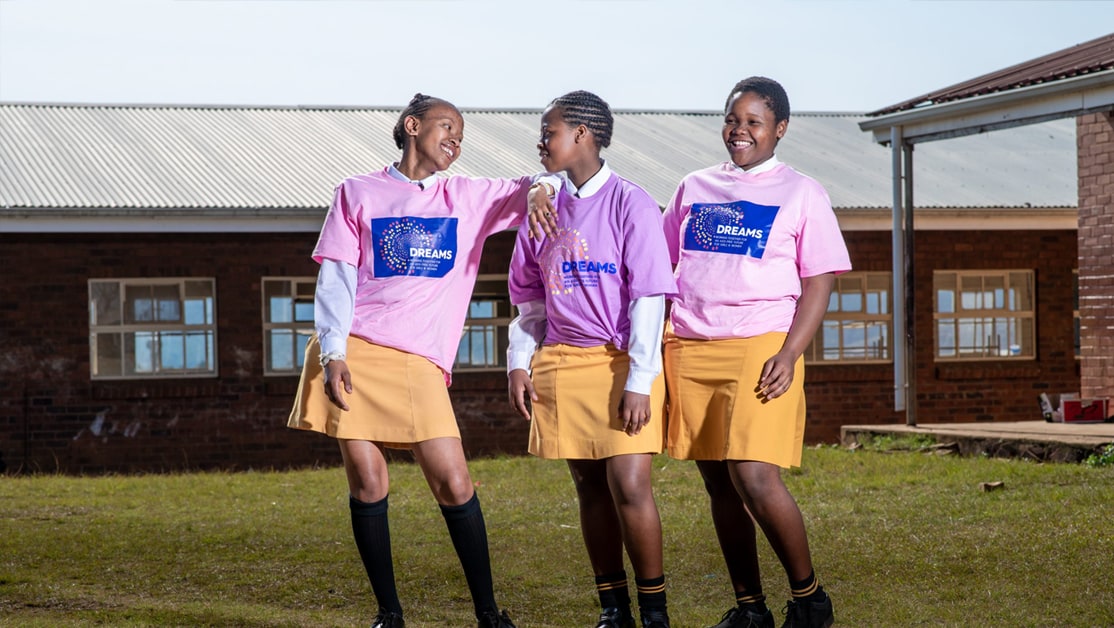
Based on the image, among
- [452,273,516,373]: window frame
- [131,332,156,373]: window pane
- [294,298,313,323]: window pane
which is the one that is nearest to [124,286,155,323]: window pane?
[131,332,156,373]: window pane

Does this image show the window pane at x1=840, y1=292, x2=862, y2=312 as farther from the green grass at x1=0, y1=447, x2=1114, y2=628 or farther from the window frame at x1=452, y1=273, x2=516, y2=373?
the green grass at x1=0, y1=447, x2=1114, y2=628

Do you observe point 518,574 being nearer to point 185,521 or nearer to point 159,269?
point 185,521

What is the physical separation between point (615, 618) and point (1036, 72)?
28.7 ft

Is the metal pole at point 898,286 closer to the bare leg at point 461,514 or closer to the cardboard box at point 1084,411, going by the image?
the cardboard box at point 1084,411

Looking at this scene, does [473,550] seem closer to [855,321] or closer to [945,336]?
[855,321]

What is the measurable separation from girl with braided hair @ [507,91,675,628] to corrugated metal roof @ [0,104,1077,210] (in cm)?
922

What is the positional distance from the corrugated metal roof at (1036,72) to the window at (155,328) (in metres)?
6.84

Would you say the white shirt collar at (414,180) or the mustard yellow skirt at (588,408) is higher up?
the white shirt collar at (414,180)

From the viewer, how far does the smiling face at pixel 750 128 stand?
183 inches

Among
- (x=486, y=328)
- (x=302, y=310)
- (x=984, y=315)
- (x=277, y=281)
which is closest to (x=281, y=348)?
(x=302, y=310)

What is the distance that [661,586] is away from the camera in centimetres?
449

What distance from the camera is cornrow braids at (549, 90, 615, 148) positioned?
180 inches

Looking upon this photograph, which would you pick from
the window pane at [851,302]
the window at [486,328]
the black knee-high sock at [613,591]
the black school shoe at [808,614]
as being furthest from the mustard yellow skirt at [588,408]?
the window pane at [851,302]

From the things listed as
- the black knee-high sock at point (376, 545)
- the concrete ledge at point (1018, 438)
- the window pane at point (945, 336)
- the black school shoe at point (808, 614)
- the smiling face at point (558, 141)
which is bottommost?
the concrete ledge at point (1018, 438)
